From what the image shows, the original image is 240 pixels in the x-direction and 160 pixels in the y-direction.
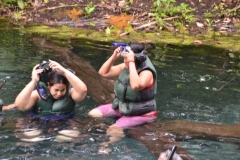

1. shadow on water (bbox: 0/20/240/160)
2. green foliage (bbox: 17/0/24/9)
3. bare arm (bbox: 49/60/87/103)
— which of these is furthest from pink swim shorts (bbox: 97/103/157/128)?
green foliage (bbox: 17/0/24/9)

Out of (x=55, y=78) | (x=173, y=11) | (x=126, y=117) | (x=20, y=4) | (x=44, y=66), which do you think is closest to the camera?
(x=55, y=78)

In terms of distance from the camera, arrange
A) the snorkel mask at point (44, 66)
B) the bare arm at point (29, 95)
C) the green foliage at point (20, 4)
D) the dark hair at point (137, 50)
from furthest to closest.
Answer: the green foliage at point (20, 4), the dark hair at point (137, 50), the snorkel mask at point (44, 66), the bare arm at point (29, 95)

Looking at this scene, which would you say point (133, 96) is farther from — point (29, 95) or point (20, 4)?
point (20, 4)

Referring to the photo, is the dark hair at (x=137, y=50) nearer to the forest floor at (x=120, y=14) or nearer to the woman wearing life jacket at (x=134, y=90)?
the woman wearing life jacket at (x=134, y=90)

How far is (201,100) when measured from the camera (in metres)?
6.42

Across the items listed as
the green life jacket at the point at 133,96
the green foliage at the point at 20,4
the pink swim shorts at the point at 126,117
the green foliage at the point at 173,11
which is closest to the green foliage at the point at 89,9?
the green foliage at the point at 173,11

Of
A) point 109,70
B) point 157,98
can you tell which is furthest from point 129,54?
point 157,98

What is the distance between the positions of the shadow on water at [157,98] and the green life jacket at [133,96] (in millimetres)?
256

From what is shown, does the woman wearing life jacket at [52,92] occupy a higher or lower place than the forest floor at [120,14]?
lower

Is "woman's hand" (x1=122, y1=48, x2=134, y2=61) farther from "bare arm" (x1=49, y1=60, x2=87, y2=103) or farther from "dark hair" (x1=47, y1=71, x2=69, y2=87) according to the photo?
"dark hair" (x1=47, y1=71, x2=69, y2=87)

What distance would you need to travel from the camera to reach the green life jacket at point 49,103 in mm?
4984

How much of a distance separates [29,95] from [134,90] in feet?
4.32

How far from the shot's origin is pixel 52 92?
4.94 m

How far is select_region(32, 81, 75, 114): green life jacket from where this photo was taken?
16.4 feet
